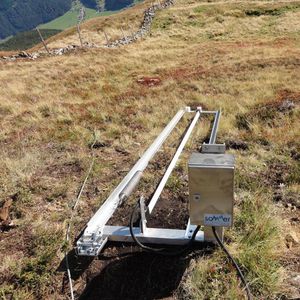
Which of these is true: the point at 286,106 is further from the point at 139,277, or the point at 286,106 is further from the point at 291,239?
the point at 139,277

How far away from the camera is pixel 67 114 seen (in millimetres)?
11758

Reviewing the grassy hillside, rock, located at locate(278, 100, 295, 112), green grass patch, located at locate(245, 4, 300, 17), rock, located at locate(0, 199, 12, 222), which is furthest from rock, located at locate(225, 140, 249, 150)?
green grass patch, located at locate(245, 4, 300, 17)

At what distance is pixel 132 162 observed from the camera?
24.1 ft

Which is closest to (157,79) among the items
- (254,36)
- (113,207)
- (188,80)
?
(188,80)

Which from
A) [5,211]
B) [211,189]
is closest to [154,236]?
[211,189]

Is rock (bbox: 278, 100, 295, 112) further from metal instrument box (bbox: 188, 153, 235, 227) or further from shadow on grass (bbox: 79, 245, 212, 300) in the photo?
metal instrument box (bbox: 188, 153, 235, 227)

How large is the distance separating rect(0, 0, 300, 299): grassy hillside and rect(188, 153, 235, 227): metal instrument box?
28.7 inches

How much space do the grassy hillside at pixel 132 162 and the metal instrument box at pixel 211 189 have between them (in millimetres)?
729

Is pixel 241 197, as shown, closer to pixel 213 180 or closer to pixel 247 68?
pixel 213 180

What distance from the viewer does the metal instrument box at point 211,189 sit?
3051 mm

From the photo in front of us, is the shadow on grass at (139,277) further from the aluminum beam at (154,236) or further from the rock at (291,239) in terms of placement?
the rock at (291,239)

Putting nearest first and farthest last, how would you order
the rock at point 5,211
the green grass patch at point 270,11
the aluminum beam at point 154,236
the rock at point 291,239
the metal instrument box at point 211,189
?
the metal instrument box at point 211,189 < the aluminum beam at point 154,236 < the rock at point 291,239 < the rock at point 5,211 < the green grass patch at point 270,11

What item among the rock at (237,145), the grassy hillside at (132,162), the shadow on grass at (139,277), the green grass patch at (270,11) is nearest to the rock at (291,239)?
the grassy hillside at (132,162)

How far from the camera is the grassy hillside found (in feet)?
12.3
